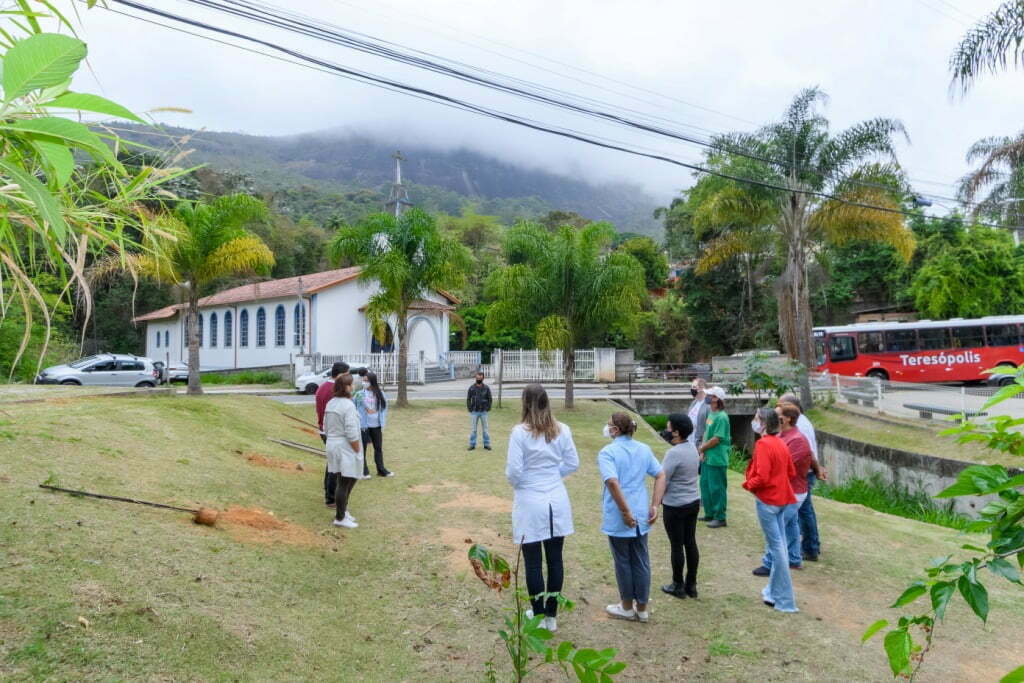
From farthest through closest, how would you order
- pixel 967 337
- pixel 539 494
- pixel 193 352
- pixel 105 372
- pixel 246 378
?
pixel 246 378, pixel 967 337, pixel 105 372, pixel 193 352, pixel 539 494

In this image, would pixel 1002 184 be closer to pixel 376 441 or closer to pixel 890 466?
pixel 890 466

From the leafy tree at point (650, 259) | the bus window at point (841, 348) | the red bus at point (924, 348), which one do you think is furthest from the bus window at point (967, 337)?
the leafy tree at point (650, 259)

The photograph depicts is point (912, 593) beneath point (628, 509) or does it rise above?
above

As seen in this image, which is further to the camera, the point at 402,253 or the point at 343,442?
the point at 402,253

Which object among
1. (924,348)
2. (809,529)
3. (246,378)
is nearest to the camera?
(809,529)

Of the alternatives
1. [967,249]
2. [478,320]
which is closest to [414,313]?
[478,320]

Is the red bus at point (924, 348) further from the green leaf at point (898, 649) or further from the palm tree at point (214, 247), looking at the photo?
the green leaf at point (898, 649)

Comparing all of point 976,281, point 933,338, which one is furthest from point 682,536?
point 976,281

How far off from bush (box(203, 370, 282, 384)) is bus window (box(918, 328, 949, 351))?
26037mm

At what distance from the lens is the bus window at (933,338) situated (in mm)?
23688

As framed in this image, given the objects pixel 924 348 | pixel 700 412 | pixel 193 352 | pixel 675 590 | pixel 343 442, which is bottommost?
pixel 675 590

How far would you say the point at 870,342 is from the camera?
83.1 feet

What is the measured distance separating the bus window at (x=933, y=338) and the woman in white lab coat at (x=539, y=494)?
24.8 m

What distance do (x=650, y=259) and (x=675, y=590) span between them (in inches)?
1578
